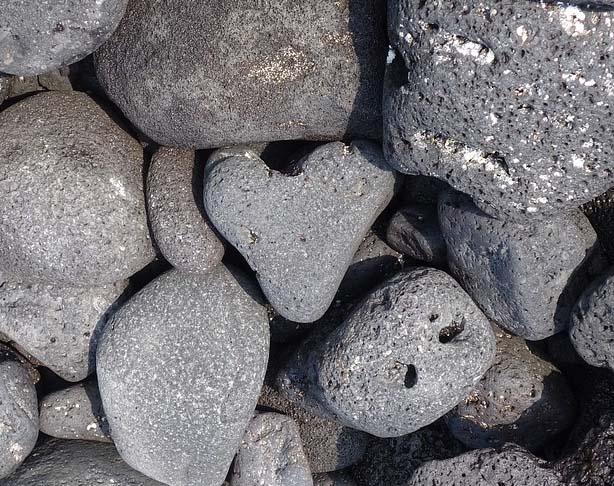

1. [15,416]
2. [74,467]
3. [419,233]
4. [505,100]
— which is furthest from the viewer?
[74,467]

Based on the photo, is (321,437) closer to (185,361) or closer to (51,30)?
(185,361)

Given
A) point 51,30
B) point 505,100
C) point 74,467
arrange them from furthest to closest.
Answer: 1. point 74,467
2. point 51,30
3. point 505,100

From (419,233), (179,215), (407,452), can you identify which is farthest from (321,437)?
(179,215)

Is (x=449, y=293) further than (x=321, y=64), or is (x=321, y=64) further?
(x=449, y=293)

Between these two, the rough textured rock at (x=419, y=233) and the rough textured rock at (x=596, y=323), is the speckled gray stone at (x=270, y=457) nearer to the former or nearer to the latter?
the rough textured rock at (x=419, y=233)

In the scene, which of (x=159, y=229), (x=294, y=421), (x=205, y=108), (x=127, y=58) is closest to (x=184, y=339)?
(x=159, y=229)

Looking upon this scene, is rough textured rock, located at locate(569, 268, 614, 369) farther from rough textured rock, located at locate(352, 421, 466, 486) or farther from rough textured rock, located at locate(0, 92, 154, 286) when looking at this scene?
rough textured rock, located at locate(0, 92, 154, 286)

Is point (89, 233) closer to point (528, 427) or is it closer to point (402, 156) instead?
point (402, 156)
